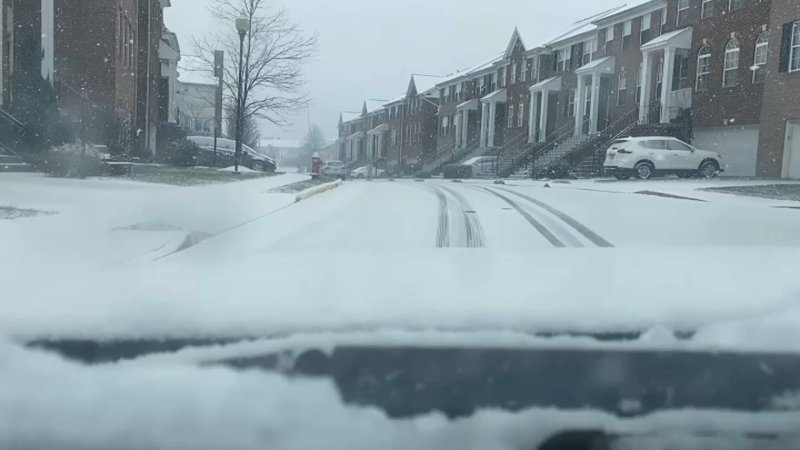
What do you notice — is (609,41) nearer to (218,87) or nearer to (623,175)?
(218,87)

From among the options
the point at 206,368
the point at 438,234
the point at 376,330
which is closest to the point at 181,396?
the point at 206,368

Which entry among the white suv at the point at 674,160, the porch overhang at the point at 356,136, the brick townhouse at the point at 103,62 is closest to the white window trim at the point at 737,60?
the white suv at the point at 674,160

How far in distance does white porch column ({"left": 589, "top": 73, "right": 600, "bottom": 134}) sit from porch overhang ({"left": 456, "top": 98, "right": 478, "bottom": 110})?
0.98m

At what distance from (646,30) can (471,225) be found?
2.88 meters

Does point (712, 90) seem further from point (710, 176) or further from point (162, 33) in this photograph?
point (162, 33)

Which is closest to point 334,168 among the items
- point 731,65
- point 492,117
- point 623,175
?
point 492,117

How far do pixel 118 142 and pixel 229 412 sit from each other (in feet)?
19.4

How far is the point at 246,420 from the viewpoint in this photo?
168cm

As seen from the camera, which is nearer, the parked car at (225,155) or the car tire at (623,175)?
the parked car at (225,155)

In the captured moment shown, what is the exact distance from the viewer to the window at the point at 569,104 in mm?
5695

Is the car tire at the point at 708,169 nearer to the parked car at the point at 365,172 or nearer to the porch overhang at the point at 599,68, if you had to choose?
the porch overhang at the point at 599,68

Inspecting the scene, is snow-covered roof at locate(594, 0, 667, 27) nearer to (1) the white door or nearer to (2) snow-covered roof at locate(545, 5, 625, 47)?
(2) snow-covered roof at locate(545, 5, 625, 47)

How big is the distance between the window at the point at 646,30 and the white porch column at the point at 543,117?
920mm

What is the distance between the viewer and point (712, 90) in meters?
17.2
